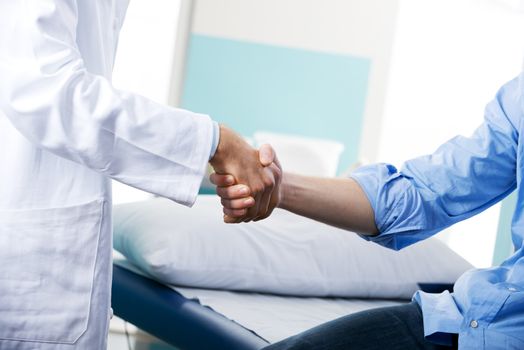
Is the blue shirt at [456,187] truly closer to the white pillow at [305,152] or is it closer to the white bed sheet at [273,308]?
the white bed sheet at [273,308]

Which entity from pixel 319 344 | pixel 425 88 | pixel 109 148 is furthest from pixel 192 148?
pixel 425 88

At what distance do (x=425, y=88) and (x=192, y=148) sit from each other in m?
4.45

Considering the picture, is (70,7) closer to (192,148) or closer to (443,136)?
(192,148)

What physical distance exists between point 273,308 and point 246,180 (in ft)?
1.94

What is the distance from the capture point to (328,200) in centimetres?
161

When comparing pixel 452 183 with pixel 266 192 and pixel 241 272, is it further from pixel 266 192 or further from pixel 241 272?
pixel 241 272

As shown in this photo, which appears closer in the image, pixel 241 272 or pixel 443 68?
pixel 241 272

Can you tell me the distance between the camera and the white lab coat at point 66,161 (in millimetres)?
1195

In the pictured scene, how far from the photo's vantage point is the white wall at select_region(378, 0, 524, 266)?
13.1 feet

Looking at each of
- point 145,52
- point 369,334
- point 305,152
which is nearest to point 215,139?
point 369,334

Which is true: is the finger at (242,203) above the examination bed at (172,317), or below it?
above

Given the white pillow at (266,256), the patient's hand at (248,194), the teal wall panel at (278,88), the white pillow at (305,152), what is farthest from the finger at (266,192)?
the teal wall panel at (278,88)

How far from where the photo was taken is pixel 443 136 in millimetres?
5133

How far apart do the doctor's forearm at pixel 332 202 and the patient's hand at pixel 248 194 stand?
4 centimetres
